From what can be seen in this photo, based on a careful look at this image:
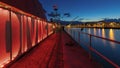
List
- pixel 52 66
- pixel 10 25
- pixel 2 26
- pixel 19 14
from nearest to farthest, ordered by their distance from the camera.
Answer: pixel 2 26, pixel 52 66, pixel 10 25, pixel 19 14

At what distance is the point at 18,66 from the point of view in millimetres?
8773

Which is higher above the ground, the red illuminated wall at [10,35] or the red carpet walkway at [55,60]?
the red illuminated wall at [10,35]

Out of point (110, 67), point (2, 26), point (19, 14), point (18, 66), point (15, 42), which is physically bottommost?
point (110, 67)

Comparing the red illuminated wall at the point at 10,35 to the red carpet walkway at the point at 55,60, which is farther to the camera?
the red carpet walkway at the point at 55,60

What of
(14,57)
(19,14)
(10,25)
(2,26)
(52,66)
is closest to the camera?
(2,26)

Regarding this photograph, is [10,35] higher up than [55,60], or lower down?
higher up

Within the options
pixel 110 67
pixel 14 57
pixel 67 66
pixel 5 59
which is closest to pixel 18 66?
pixel 5 59

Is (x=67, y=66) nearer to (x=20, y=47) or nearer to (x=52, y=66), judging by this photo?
(x=52, y=66)

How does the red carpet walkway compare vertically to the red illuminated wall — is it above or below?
below

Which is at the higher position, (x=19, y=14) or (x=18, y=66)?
(x=19, y=14)

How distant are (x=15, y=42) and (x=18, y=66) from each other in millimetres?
1813

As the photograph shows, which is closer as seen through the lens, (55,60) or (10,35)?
(10,35)

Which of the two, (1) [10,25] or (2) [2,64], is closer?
(2) [2,64]

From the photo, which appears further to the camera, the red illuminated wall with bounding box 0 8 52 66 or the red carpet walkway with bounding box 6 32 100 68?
the red carpet walkway with bounding box 6 32 100 68
